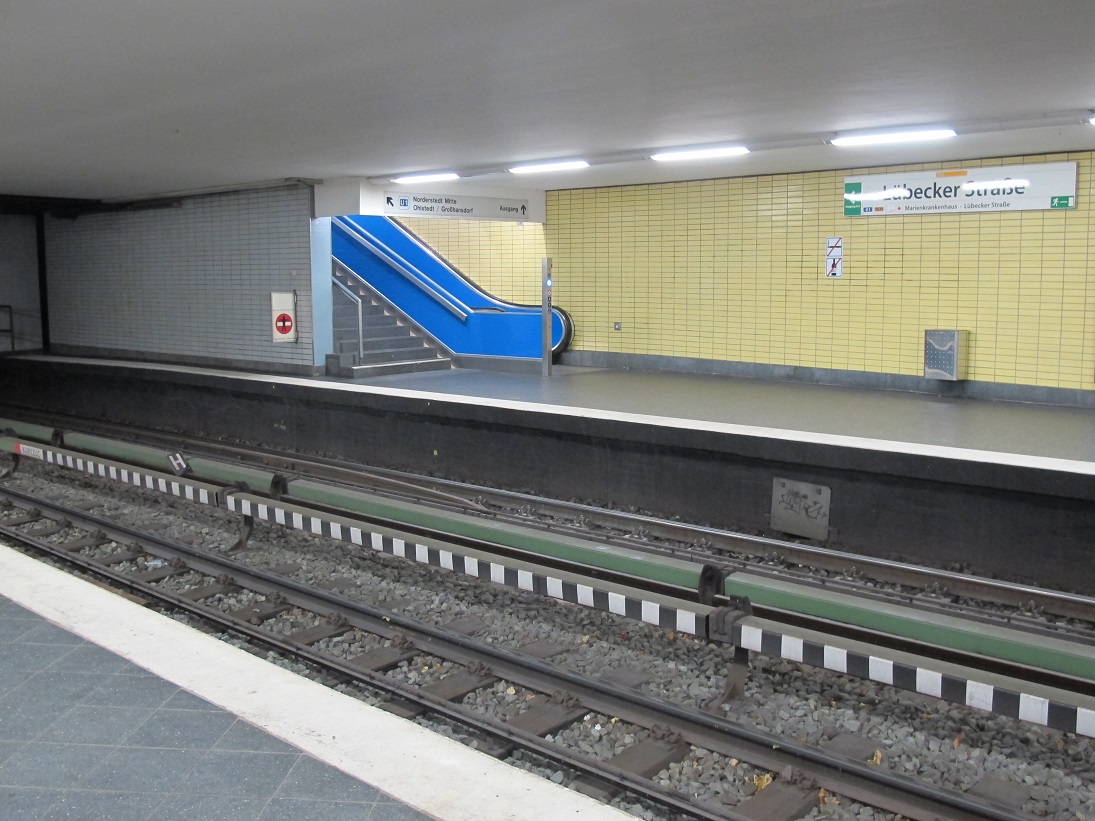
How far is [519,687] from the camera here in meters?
4.83

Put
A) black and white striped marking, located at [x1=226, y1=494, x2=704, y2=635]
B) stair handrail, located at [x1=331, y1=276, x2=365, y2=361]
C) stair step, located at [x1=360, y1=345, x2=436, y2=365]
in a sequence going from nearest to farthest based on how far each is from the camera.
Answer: black and white striped marking, located at [x1=226, y1=494, x2=704, y2=635] → stair handrail, located at [x1=331, y1=276, x2=365, y2=361] → stair step, located at [x1=360, y1=345, x2=436, y2=365]

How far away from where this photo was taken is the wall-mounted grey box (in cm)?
998

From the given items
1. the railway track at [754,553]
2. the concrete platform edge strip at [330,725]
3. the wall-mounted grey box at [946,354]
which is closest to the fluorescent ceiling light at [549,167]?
the railway track at [754,553]

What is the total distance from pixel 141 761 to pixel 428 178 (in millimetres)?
9478

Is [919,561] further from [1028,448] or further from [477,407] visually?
[477,407]

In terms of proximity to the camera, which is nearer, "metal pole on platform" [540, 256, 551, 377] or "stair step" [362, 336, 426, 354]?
"metal pole on platform" [540, 256, 551, 377]

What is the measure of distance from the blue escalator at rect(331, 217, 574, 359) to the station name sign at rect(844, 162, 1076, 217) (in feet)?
15.4

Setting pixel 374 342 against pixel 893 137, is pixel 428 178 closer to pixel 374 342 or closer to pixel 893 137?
pixel 374 342

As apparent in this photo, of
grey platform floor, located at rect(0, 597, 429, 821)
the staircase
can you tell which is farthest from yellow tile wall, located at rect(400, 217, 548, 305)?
grey platform floor, located at rect(0, 597, 429, 821)

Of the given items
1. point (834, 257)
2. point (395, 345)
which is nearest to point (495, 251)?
point (395, 345)

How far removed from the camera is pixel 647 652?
5.28 m

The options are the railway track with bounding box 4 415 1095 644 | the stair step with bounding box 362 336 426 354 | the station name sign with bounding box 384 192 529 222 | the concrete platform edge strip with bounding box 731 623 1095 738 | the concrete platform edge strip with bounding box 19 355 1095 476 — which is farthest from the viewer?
the stair step with bounding box 362 336 426 354

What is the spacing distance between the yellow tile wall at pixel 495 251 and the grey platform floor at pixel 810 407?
6.33ft

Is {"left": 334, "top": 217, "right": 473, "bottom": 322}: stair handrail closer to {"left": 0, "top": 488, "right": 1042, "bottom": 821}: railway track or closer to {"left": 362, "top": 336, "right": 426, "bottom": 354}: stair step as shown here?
{"left": 362, "top": 336, "right": 426, "bottom": 354}: stair step
